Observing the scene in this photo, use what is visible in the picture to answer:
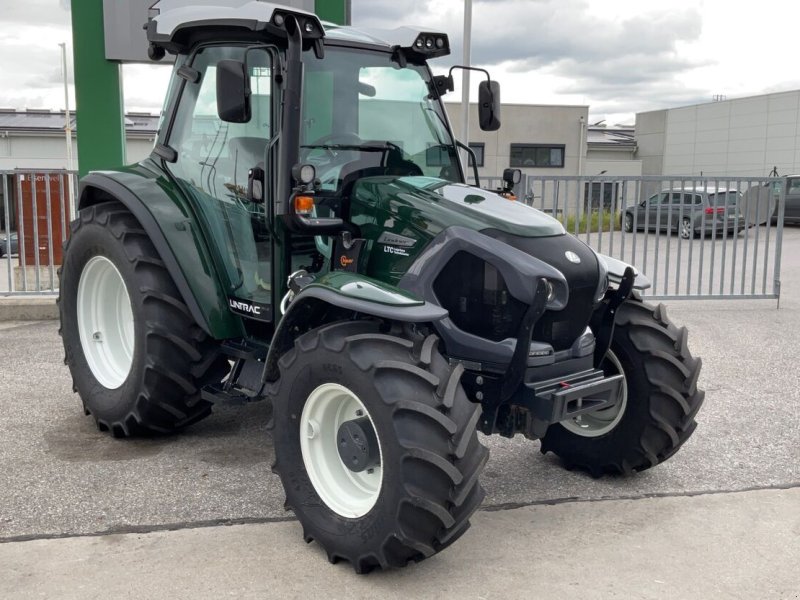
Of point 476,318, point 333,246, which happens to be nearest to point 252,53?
point 333,246

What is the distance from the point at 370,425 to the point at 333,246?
3.58 feet

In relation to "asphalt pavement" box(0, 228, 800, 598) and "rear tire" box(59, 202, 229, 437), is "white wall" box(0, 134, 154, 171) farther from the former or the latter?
"asphalt pavement" box(0, 228, 800, 598)

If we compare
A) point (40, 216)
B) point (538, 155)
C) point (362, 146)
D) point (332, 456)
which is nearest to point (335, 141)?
point (362, 146)

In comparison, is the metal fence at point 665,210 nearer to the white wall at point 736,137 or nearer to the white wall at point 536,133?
the white wall at point 736,137

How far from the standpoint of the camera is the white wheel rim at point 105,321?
17.2ft

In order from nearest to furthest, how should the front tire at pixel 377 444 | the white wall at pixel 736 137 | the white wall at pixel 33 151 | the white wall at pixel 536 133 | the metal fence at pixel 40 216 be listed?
1. the front tire at pixel 377 444
2. the metal fence at pixel 40 216
3. the white wall at pixel 33 151
4. the white wall at pixel 736 137
5. the white wall at pixel 536 133

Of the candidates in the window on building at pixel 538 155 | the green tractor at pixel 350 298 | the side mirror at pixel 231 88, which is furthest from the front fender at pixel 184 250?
the window on building at pixel 538 155

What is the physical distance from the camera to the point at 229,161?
14.5 feet

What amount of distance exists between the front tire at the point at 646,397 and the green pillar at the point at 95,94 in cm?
693

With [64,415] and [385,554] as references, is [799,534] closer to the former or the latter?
[385,554]

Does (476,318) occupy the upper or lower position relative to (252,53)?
lower

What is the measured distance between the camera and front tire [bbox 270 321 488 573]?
3.09 meters

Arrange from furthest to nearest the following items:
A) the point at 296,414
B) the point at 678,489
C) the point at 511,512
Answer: the point at 678,489
the point at 511,512
the point at 296,414

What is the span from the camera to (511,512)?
3996 millimetres
